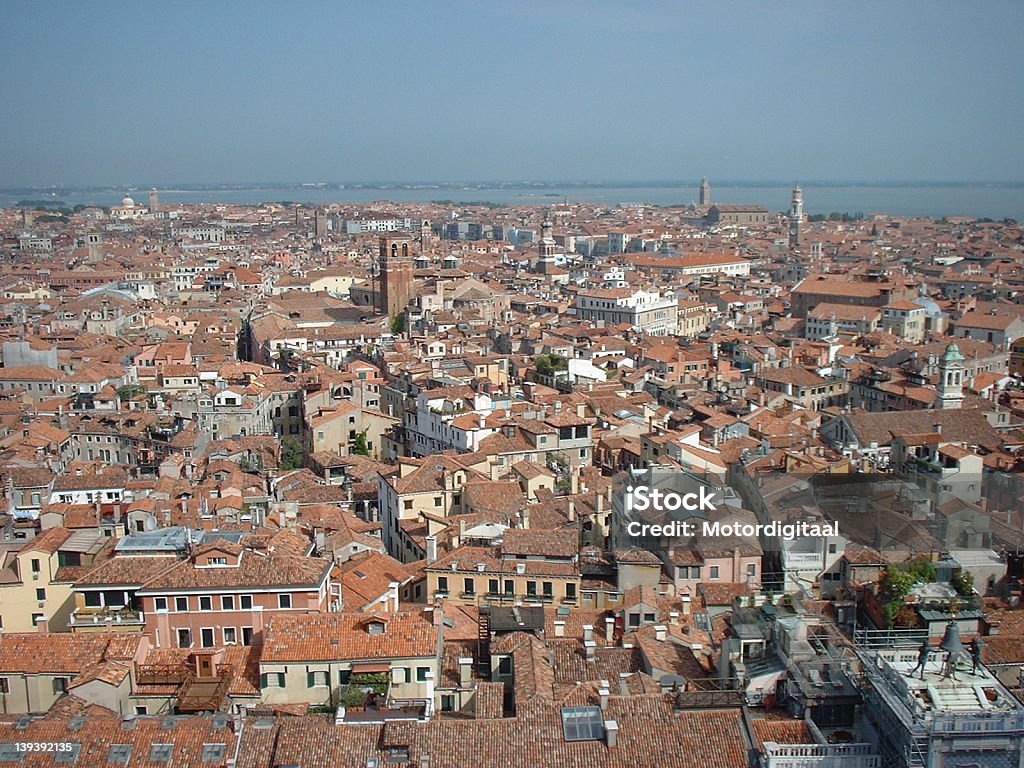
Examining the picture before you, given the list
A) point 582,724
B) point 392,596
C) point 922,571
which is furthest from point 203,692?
point 922,571

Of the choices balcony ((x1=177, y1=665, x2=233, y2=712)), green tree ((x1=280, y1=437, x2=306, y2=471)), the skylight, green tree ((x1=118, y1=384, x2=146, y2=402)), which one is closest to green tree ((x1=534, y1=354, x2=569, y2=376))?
green tree ((x1=280, y1=437, x2=306, y2=471))

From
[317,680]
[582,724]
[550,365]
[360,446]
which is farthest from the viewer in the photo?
[550,365]

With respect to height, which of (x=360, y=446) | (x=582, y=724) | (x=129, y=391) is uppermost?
(x=582, y=724)

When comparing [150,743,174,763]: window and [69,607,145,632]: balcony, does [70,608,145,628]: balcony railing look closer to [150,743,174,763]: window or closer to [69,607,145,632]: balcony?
[69,607,145,632]: balcony

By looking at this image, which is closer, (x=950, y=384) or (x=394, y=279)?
(x=950, y=384)

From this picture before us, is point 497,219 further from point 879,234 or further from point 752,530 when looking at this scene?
point 752,530

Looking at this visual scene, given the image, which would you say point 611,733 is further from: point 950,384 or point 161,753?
point 950,384
